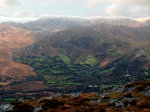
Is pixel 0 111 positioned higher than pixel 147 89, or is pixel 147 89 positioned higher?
pixel 147 89

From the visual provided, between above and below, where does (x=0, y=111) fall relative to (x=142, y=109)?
below

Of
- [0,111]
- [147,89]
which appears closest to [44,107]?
[0,111]

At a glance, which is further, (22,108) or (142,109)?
(22,108)

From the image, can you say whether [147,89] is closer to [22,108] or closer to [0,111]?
[22,108]

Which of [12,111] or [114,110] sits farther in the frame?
[12,111]

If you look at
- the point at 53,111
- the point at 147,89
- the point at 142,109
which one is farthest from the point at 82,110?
the point at 147,89

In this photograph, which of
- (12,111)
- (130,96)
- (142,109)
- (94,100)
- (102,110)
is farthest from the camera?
(94,100)

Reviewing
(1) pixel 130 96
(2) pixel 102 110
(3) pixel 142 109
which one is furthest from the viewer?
(1) pixel 130 96

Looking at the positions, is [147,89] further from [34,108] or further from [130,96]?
[34,108]

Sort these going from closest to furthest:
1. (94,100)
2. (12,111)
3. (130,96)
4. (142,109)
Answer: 1. (142,109)
2. (12,111)
3. (130,96)
4. (94,100)
